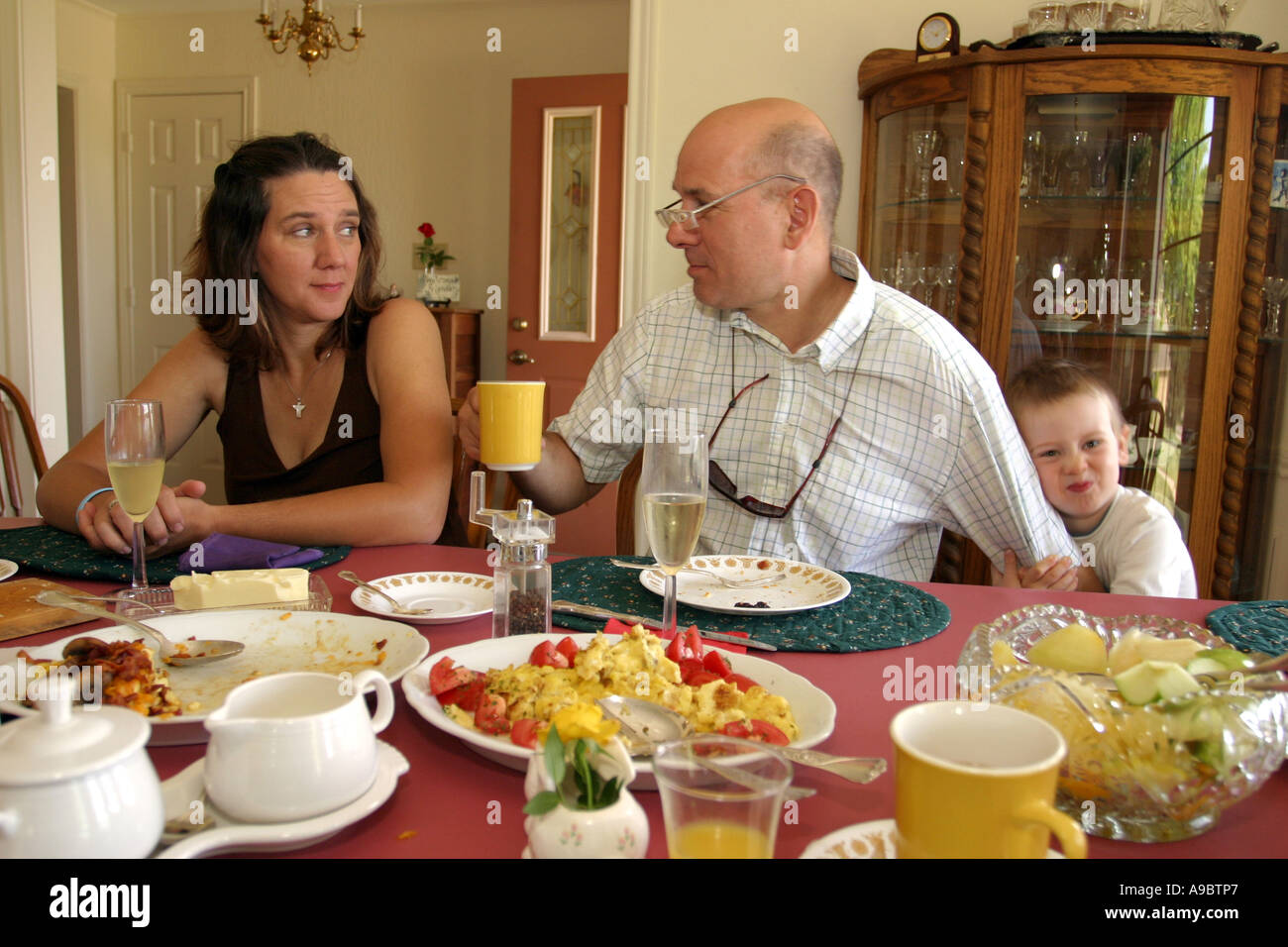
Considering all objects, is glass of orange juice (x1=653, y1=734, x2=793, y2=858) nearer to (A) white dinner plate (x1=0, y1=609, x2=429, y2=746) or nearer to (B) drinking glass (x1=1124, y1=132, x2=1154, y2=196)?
(A) white dinner plate (x1=0, y1=609, x2=429, y2=746)

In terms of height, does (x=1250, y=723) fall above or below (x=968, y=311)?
below

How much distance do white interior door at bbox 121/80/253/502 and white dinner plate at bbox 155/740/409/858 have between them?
210 inches

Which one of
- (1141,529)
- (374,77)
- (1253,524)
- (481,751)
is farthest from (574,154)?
(481,751)

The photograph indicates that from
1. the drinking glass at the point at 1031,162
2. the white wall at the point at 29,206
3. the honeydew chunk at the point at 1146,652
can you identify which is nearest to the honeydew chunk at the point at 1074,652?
the honeydew chunk at the point at 1146,652

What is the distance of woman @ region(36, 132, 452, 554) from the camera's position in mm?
1981

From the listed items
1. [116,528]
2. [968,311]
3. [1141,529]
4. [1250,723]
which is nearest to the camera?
[1250,723]

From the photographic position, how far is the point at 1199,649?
2.70ft

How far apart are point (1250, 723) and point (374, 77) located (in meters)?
5.69

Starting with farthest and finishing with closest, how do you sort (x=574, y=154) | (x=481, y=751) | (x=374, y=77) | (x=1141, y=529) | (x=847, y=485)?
(x=374, y=77), (x=574, y=154), (x=847, y=485), (x=1141, y=529), (x=481, y=751)

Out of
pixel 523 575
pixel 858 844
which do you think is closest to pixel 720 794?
pixel 858 844

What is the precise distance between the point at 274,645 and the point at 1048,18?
2.80 m

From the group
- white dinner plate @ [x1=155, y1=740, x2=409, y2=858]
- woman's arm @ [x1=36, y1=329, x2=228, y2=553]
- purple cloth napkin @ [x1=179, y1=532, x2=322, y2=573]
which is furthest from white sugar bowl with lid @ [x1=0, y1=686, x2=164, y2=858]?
woman's arm @ [x1=36, y1=329, x2=228, y2=553]

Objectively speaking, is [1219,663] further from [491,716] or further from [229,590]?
[229,590]
